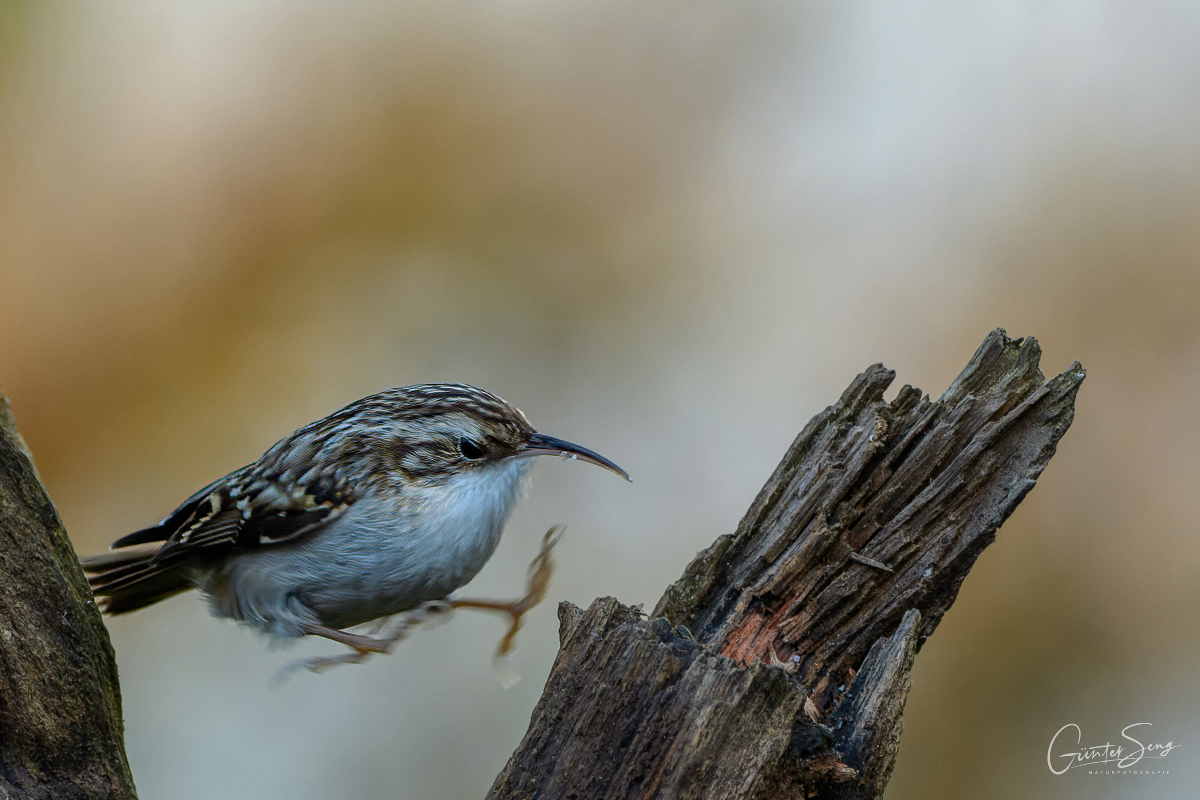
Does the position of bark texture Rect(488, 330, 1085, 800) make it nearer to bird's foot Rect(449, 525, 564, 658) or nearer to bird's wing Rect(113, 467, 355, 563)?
bird's foot Rect(449, 525, 564, 658)

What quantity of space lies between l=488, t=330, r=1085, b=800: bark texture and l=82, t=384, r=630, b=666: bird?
0.52 meters

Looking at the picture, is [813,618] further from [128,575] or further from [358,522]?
[128,575]

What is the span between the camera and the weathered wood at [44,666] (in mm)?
1490

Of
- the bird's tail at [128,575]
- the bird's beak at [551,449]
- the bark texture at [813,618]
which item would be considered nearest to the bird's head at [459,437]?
the bird's beak at [551,449]

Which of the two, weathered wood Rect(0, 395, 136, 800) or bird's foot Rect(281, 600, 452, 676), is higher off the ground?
bird's foot Rect(281, 600, 452, 676)

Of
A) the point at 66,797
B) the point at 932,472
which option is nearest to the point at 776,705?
the point at 932,472

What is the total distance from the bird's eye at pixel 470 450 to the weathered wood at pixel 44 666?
0.89 m

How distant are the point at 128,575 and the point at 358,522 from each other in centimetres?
81

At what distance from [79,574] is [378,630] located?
0.88 metres

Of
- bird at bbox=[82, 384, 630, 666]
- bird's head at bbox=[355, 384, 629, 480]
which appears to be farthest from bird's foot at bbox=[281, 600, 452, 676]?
bird's head at bbox=[355, 384, 629, 480]

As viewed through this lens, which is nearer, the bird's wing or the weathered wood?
the weathered wood

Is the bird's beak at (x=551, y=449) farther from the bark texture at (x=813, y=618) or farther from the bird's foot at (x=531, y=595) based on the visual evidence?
the bark texture at (x=813, y=618)

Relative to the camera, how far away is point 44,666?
1.51 meters

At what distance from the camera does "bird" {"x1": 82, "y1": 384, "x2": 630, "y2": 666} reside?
6.81 ft
